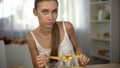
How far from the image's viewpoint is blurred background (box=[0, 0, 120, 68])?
1.98 meters

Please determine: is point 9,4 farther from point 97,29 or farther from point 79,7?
point 97,29

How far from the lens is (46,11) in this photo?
0.75 metres

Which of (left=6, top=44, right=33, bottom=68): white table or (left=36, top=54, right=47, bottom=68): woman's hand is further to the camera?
(left=6, top=44, right=33, bottom=68): white table

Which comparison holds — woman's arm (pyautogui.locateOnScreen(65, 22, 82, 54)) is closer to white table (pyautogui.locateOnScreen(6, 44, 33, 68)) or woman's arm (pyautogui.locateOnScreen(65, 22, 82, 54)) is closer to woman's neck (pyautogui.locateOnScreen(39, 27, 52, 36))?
woman's neck (pyautogui.locateOnScreen(39, 27, 52, 36))

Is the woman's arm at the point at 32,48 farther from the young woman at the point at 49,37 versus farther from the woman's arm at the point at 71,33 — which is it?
the woman's arm at the point at 71,33

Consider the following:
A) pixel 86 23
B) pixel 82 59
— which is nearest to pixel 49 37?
pixel 82 59

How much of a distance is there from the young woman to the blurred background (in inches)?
36.4

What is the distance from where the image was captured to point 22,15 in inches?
78.9

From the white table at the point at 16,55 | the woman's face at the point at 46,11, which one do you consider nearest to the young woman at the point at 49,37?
the woman's face at the point at 46,11

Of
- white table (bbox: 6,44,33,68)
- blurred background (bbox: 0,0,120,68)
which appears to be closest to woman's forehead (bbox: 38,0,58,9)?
white table (bbox: 6,44,33,68)

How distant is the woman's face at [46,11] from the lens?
2.44ft

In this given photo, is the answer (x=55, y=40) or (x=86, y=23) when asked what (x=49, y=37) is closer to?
(x=55, y=40)

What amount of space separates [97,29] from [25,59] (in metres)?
1.66

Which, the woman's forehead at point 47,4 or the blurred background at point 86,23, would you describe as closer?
the woman's forehead at point 47,4
